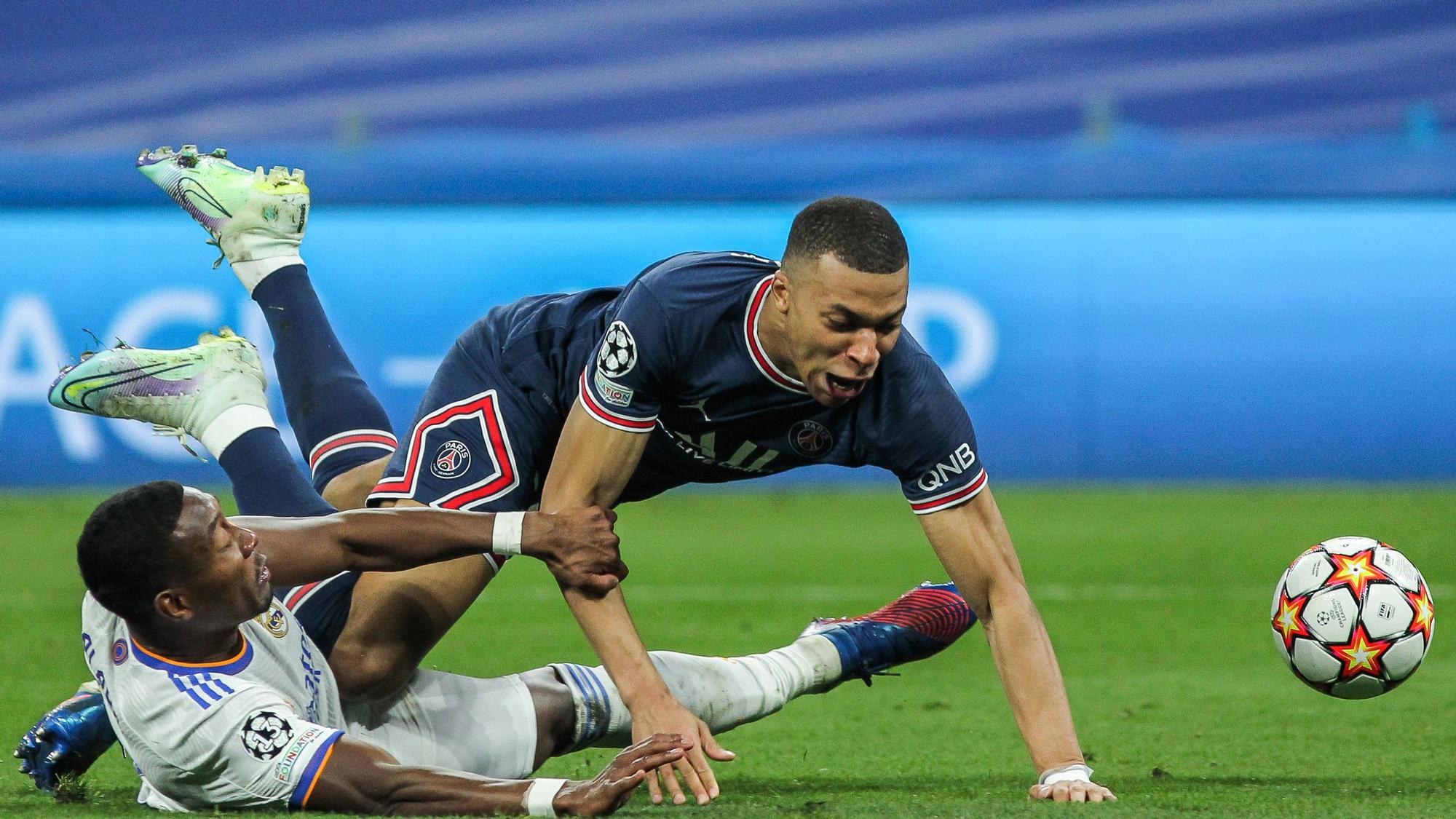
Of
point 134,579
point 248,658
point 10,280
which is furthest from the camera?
point 10,280

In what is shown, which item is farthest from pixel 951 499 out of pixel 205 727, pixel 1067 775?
pixel 205 727

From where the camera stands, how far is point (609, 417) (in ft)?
13.2

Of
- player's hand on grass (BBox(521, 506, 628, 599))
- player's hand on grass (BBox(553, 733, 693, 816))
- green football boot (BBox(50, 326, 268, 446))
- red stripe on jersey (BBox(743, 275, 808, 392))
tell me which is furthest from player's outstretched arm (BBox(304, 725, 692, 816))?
green football boot (BBox(50, 326, 268, 446))

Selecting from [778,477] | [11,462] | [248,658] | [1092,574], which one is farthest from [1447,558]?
[11,462]

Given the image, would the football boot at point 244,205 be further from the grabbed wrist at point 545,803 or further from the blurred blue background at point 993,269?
the blurred blue background at point 993,269

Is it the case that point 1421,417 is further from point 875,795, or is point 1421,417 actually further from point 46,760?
point 46,760

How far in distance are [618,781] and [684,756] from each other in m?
0.16

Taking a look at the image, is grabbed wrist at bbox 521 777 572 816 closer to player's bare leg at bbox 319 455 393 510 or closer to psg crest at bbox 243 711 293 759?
psg crest at bbox 243 711 293 759

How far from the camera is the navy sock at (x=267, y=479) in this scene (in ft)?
15.4

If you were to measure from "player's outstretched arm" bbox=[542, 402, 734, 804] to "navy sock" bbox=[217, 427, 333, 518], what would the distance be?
3.16 feet

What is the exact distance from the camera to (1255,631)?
6.91 meters

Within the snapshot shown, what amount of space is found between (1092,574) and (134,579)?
5905 millimetres

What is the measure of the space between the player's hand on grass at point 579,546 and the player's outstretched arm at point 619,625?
0.21 ft

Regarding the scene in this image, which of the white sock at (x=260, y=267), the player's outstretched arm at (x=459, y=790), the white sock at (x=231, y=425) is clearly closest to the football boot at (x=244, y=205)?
the white sock at (x=260, y=267)
